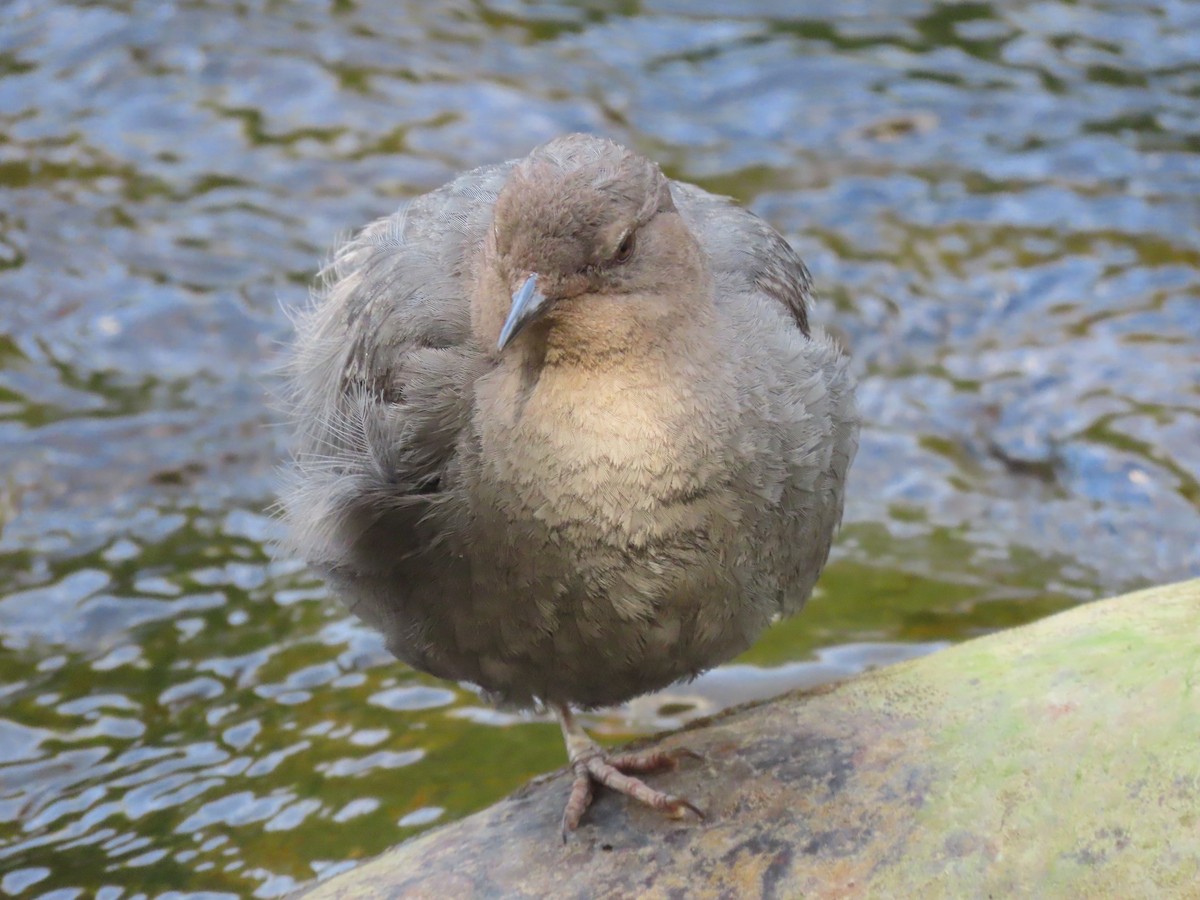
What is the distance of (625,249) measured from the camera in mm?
3207

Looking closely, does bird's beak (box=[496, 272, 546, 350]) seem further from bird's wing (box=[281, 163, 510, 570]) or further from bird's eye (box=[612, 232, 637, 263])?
bird's wing (box=[281, 163, 510, 570])

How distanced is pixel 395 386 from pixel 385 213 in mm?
3788

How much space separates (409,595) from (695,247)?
3.25ft

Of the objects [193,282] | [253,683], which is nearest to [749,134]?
[193,282]

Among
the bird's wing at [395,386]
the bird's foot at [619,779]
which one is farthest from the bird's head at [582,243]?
the bird's foot at [619,779]

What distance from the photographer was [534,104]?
7875 mm

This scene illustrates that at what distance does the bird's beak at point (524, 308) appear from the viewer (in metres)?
2.97

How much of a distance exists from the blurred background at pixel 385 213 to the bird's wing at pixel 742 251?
144 cm

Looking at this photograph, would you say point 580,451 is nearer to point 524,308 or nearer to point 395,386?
point 524,308

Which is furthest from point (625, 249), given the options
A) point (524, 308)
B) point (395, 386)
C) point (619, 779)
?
point (619, 779)

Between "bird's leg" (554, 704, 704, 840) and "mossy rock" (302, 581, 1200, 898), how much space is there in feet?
0.12

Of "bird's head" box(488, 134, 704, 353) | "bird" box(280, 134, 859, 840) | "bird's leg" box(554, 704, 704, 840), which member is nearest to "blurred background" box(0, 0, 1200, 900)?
A: "bird's leg" box(554, 704, 704, 840)

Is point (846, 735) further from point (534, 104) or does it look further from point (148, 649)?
point (534, 104)

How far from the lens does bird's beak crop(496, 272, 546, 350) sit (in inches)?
117
